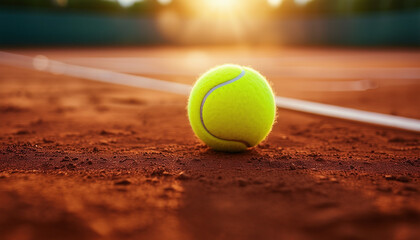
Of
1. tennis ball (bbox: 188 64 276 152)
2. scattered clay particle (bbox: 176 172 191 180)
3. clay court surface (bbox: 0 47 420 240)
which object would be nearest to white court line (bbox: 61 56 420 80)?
clay court surface (bbox: 0 47 420 240)

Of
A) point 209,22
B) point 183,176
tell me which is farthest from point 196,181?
point 209,22

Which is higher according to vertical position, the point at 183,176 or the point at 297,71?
the point at 297,71

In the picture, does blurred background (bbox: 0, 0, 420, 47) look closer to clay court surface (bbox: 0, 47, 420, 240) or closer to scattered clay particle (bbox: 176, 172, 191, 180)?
clay court surface (bbox: 0, 47, 420, 240)

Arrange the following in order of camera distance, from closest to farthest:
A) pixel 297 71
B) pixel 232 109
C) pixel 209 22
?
pixel 232 109
pixel 297 71
pixel 209 22

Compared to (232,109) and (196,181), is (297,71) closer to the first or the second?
(232,109)

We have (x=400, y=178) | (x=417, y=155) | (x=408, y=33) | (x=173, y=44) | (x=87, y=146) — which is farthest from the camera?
(x=173, y=44)

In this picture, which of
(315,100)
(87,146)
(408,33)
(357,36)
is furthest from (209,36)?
(87,146)

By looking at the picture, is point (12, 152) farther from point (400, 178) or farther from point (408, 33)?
point (408, 33)
